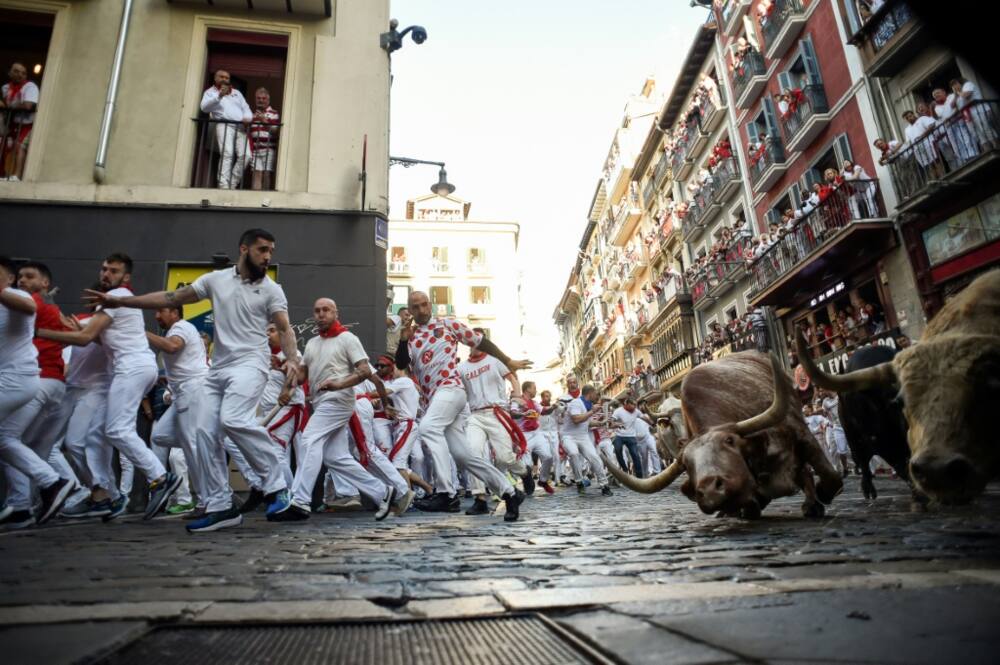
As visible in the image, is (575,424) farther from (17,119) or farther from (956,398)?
(17,119)

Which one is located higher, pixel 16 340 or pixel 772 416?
pixel 16 340

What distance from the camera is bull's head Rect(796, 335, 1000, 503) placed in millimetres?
2445

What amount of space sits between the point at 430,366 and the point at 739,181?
22.0m

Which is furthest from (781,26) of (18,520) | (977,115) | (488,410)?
(18,520)

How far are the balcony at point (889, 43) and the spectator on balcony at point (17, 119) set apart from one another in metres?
17.8

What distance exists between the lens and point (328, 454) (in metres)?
5.92

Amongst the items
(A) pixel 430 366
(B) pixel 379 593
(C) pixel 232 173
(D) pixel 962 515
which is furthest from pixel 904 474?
(C) pixel 232 173

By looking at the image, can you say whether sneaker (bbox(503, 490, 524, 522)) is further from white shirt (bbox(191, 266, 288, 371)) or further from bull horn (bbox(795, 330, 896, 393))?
bull horn (bbox(795, 330, 896, 393))

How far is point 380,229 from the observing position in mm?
10609

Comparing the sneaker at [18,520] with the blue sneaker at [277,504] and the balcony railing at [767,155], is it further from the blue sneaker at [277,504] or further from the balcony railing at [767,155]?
the balcony railing at [767,155]

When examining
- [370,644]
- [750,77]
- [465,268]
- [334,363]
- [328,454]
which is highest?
[465,268]

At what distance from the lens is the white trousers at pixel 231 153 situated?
35.3 feet

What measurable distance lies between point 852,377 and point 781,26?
21758 millimetres

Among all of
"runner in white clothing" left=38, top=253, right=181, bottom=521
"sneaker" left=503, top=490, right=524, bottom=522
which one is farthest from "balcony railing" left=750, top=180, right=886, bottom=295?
"runner in white clothing" left=38, top=253, right=181, bottom=521
